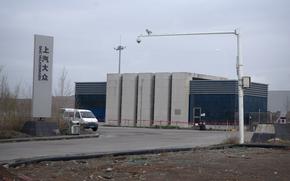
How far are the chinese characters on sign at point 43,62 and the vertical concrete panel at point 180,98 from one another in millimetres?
33451

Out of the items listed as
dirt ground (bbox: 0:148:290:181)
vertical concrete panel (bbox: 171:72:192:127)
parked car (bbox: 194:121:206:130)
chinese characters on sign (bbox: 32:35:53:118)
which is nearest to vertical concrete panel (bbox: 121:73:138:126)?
vertical concrete panel (bbox: 171:72:192:127)

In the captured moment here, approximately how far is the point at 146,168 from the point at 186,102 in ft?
166

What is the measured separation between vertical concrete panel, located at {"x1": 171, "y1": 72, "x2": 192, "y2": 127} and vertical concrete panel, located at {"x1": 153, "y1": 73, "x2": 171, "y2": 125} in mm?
603

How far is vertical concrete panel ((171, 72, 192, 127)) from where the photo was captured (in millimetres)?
64000

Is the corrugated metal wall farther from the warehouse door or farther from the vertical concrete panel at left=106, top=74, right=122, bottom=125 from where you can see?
the vertical concrete panel at left=106, top=74, right=122, bottom=125

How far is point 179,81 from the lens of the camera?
2542 inches

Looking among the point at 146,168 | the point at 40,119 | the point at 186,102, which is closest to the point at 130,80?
the point at 186,102

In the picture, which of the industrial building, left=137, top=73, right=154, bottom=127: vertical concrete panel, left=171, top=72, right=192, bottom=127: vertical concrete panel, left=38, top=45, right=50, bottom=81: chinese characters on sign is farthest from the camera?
left=137, top=73, right=154, bottom=127: vertical concrete panel

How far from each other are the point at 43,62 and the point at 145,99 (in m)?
35.2

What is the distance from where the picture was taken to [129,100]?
6769cm

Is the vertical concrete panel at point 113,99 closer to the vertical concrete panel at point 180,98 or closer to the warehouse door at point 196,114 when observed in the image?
the vertical concrete panel at point 180,98

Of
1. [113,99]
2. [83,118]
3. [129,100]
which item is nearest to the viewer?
[83,118]

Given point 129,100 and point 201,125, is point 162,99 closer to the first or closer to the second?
point 129,100

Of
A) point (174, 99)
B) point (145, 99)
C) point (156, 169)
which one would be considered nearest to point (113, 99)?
point (145, 99)
